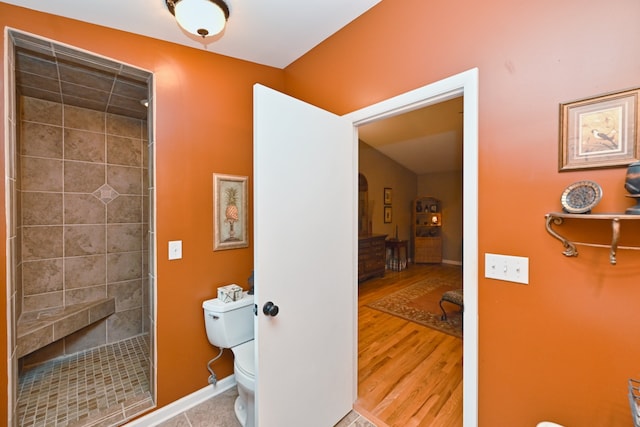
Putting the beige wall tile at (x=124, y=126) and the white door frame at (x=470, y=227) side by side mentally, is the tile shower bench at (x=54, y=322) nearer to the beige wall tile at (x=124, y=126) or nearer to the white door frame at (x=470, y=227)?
the beige wall tile at (x=124, y=126)

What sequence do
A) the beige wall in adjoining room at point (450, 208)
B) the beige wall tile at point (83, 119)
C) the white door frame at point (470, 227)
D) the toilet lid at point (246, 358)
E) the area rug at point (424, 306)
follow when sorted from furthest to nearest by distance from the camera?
the beige wall in adjoining room at point (450, 208) < the area rug at point (424, 306) < the beige wall tile at point (83, 119) < the toilet lid at point (246, 358) < the white door frame at point (470, 227)

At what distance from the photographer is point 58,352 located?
7.57 feet

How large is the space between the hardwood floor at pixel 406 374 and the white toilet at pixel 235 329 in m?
0.83

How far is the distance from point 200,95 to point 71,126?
152 centimetres

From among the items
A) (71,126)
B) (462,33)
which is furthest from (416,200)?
(71,126)

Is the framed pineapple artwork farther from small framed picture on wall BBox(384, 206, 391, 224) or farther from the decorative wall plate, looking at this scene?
small framed picture on wall BBox(384, 206, 391, 224)

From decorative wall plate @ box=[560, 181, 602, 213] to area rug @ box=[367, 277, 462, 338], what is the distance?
2.40 meters

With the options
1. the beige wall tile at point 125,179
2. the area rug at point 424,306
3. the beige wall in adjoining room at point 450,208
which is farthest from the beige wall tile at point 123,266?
the beige wall in adjoining room at point 450,208

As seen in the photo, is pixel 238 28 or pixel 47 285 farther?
pixel 47 285

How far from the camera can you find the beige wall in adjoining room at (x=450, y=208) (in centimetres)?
642

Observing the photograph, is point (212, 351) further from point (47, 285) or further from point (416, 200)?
point (416, 200)

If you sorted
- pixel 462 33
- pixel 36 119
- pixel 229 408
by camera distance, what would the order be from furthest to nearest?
pixel 36 119, pixel 229 408, pixel 462 33

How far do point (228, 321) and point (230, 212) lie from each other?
80cm

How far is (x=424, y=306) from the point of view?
363 cm
